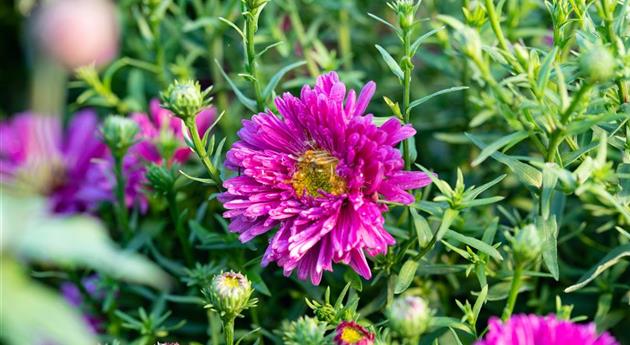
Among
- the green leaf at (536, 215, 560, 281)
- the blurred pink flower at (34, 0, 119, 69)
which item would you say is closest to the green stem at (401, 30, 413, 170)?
the green leaf at (536, 215, 560, 281)

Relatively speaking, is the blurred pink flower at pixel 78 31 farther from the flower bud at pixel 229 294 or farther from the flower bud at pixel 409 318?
the flower bud at pixel 409 318

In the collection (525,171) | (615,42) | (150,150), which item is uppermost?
(615,42)

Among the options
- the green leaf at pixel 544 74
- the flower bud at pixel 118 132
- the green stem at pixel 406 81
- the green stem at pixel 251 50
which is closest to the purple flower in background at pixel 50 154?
the flower bud at pixel 118 132

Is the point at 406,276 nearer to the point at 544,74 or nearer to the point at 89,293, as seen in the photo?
the point at 544,74

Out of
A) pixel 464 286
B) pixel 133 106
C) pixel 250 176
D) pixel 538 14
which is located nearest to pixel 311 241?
pixel 250 176

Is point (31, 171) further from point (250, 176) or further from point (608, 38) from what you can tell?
point (608, 38)

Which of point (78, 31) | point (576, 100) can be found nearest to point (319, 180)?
point (576, 100)
